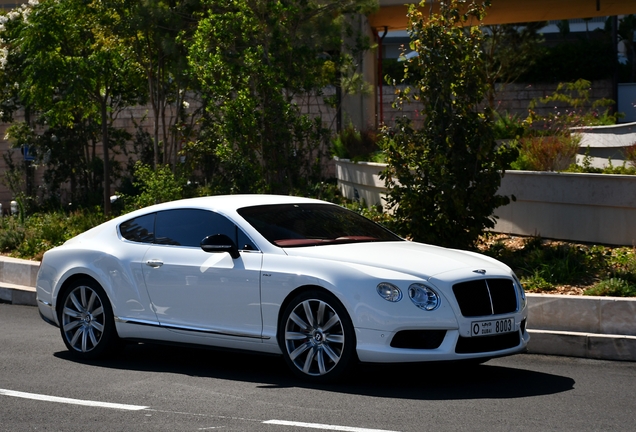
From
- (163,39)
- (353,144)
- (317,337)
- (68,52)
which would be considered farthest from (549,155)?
(68,52)

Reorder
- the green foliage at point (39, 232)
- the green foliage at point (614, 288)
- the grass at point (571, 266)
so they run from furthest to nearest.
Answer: the green foliage at point (39, 232)
the grass at point (571, 266)
the green foliage at point (614, 288)

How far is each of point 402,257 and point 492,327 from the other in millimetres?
880

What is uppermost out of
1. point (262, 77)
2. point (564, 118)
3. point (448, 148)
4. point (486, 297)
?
point (262, 77)

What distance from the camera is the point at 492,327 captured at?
753cm

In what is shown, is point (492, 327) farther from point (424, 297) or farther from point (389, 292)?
point (389, 292)

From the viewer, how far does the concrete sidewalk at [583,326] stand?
918cm

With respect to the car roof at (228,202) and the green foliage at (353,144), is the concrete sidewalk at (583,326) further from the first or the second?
the green foliage at (353,144)

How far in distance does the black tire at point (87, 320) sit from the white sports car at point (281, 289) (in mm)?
13

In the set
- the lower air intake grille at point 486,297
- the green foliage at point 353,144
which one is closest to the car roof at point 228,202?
the lower air intake grille at point 486,297

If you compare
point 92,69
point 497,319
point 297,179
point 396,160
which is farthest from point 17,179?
point 497,319

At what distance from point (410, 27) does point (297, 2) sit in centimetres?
446

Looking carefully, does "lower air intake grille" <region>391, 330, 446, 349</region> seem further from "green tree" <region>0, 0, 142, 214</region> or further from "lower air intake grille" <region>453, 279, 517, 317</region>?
"green tree" <region>0, 0, 142, 214</region>

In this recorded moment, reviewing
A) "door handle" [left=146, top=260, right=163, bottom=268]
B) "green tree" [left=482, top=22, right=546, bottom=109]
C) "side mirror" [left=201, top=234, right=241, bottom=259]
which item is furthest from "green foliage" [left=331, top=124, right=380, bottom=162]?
"side mirror" [left=201, top=234, right=241, bottom=259]

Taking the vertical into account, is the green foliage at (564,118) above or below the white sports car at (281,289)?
above
